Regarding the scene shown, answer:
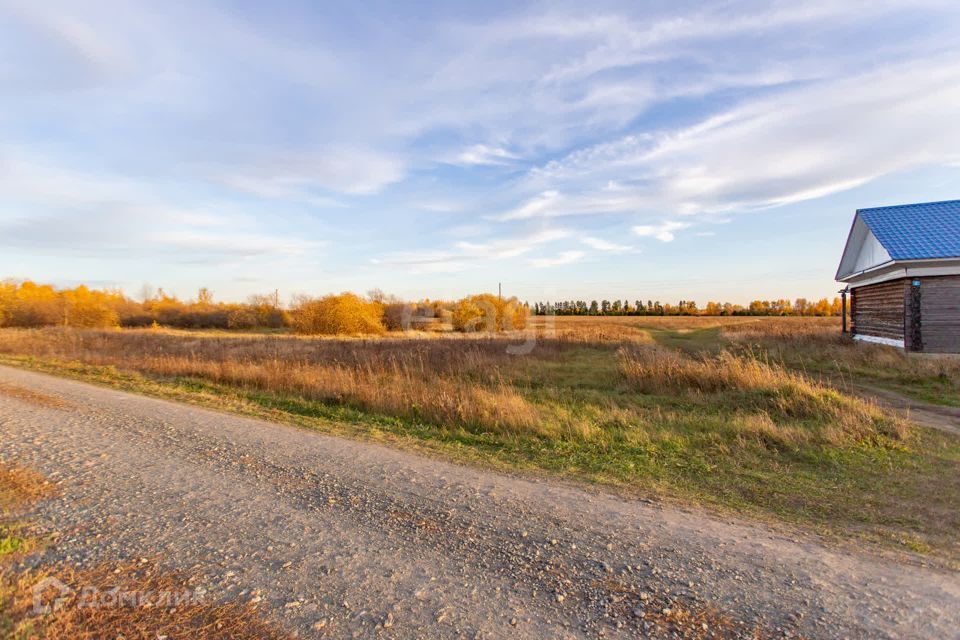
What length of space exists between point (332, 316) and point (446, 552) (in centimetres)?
3695

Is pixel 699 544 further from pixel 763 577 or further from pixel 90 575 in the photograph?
pixel 90 575

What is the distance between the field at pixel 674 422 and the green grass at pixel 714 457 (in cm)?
3

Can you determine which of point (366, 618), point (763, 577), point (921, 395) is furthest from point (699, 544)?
point (921, 395)

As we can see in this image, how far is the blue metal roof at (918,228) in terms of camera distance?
1595cm

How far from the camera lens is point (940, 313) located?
15.9 meters

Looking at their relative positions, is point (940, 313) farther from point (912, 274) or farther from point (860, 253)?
point (860, 253)

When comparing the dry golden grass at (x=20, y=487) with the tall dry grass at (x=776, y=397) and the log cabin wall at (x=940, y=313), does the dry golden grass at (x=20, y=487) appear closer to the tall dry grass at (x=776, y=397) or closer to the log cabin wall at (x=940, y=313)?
the tall dry grass at (x=776, y=397)

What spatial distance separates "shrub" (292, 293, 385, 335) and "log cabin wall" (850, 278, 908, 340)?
1270 inches

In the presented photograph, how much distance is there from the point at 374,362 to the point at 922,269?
1808 centimetres

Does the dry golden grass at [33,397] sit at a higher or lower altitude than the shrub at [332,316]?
lower

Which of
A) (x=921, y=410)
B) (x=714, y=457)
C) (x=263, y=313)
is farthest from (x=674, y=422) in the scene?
(x=263, y=313)

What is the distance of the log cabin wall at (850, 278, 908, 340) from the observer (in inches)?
667

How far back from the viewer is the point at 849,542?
392cm

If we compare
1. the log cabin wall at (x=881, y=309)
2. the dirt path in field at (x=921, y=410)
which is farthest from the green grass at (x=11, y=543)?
the log cabin wall at (x=881, y=309)
